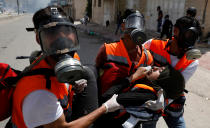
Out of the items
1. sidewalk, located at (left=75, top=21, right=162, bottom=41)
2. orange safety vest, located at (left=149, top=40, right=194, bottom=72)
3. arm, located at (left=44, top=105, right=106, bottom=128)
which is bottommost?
sidewalk, located at (left=75, top=21, right=162, bottom=41)

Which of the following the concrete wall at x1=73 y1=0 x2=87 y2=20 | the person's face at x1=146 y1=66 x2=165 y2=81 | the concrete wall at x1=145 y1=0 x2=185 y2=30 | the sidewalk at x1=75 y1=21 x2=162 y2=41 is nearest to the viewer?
the person's face at x1=146 y1=66 x2=165 y2=81

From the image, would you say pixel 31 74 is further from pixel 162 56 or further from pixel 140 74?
pixel 162 56

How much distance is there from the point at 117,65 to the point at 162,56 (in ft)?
1.80

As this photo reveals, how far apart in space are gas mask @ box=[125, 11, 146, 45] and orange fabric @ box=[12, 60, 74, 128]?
2.73 ft

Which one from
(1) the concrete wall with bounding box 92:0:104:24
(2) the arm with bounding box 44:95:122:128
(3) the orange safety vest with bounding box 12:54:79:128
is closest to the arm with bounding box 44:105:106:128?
(2) the arm with bounding box 44:95:122:128

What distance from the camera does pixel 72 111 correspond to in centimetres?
143

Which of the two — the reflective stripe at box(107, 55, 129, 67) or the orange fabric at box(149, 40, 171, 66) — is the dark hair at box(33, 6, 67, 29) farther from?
the orange fabric at box(149, 40, 171, 66)

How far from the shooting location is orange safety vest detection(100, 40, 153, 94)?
157cm

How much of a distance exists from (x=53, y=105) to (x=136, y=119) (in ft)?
2.18

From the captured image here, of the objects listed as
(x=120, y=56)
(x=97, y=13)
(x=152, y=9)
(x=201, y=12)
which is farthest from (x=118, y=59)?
(x=97, y=13)

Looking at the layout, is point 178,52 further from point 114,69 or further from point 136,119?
point 136,119

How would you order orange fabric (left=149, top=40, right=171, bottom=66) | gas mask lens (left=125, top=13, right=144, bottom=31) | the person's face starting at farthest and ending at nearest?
orange fabric (left=149, top=40, right=171, bottom=66), gas mask lens (left=125, top=13, right=144, bottom=31), the person's face

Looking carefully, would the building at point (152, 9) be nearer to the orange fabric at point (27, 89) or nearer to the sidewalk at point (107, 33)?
the sidewalk at point (107, 33)

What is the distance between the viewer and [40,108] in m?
1.04
